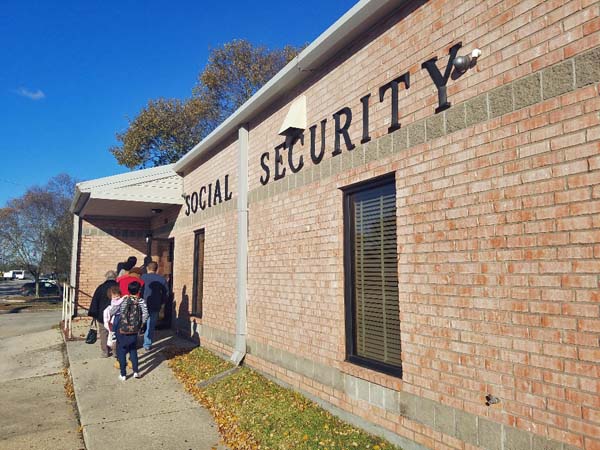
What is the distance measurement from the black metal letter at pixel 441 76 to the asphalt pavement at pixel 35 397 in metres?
5.19

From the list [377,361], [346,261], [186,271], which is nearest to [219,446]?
[377,361]

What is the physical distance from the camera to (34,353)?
30.7ft

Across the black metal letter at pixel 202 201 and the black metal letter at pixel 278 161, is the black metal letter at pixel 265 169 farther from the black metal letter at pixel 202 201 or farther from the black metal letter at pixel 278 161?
the black metal letter at pixel 202 201

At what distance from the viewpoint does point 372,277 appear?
4930mm

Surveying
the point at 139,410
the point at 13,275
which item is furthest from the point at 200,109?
the point at 13,275

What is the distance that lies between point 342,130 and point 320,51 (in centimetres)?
116

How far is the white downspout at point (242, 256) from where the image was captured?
741 cm

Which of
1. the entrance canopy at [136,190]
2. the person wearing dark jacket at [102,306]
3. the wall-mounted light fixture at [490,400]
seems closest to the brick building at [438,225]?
the wall-mounted light fixture at [490,400]

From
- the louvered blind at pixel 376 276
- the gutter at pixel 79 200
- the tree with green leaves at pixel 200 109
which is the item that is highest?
the tree with green leaves at pixel 200 109

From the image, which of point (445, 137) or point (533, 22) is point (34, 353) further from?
point (533, 22)

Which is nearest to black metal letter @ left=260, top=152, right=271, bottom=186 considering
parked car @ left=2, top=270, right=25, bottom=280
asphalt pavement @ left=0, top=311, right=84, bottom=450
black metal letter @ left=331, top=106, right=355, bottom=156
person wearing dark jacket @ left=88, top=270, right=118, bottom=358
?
black metal letter @ left=331, top=106, right=355, bottom=156

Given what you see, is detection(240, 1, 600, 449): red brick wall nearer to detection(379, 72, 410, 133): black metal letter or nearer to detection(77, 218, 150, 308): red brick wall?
detection(379, 72, 410, 133): black metal letter

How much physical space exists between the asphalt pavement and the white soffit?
15.4 feet

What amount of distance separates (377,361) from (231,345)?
152 inches
